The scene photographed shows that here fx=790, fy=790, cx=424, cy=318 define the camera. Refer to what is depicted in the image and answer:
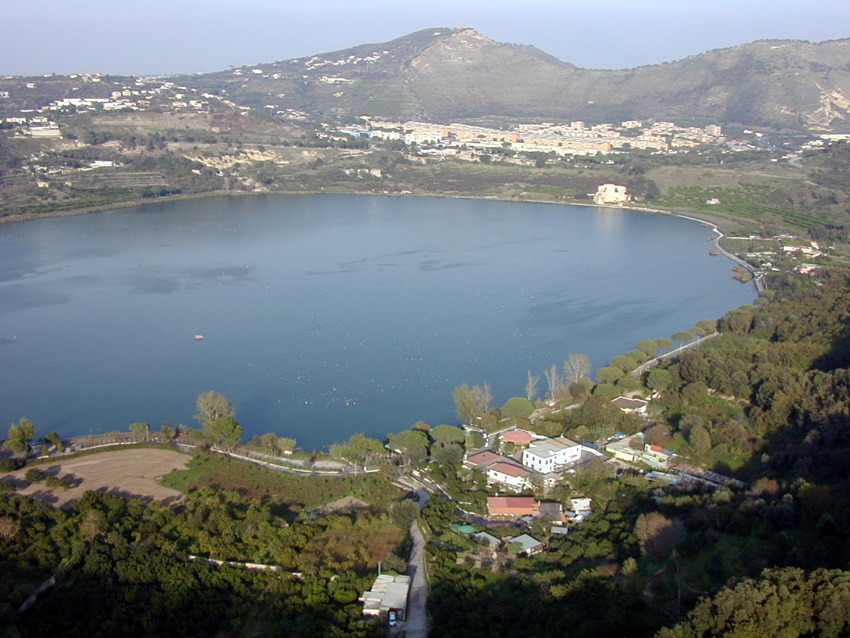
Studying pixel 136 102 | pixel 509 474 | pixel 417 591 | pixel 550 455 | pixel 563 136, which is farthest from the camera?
pixel 563 136

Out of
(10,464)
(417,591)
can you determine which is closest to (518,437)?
(417,591)

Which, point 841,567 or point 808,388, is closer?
point 841,567

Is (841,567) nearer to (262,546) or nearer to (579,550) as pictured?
(579,550)

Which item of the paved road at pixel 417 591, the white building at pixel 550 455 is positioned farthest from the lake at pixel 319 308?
the paved road at pixel 417 591

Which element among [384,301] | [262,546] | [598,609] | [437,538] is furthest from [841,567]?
[384,301]

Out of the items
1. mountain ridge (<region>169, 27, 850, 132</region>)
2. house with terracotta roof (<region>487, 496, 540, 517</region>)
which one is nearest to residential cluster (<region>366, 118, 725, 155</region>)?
mountain ridge (<region>169, 27, 850, 132</region>)

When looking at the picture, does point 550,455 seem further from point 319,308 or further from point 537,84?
point 537,84
